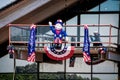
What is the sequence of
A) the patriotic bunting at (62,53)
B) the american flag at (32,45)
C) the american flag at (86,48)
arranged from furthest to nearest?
the patriotic bunting at (62,53) < the american flag at (32,45) < the american flag at (86,48)

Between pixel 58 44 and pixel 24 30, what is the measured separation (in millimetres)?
1908

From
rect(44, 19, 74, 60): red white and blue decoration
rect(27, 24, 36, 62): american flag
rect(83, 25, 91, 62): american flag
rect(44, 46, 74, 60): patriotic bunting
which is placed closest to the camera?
rect(83, 25, 91, 62): american flag

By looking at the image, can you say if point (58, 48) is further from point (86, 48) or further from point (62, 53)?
point (86, 48)

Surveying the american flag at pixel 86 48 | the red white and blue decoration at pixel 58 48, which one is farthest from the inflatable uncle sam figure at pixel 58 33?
the american flag at pixel 86 48

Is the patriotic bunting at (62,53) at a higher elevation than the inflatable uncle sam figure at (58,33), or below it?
below

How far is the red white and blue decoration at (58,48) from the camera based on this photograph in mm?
30062

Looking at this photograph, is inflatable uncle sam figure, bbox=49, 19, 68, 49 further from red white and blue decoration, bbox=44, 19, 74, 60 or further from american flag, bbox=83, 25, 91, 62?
american flag, bbox=83, 25, 91, 62

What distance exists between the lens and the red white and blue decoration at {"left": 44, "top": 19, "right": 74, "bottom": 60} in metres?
30.1

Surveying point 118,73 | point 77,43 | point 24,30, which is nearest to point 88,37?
point 77,43

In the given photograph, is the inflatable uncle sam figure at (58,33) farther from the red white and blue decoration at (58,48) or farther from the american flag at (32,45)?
the american flag at (32,45)

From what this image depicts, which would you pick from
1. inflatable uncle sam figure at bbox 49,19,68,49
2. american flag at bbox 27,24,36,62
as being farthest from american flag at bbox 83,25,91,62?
american flag at bbox 27,24,36,62

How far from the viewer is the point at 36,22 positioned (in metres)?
33.1

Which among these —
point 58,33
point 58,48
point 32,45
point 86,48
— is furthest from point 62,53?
point 32,45

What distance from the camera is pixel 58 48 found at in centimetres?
3022
